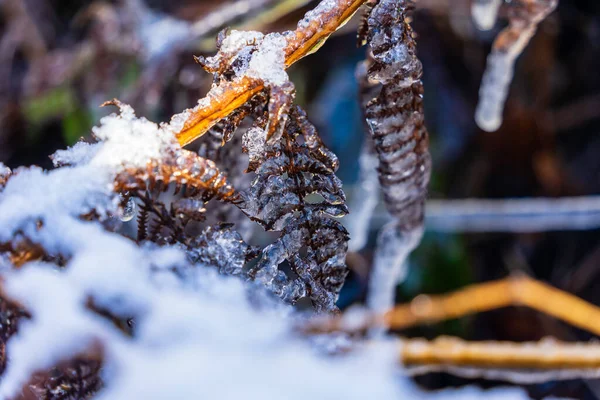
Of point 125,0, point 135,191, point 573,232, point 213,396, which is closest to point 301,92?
point 125,0

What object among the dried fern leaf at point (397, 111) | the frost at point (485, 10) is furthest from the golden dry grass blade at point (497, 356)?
the frost at point (485, 10)

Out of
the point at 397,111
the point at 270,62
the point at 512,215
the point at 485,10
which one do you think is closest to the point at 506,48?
the point at 485,10

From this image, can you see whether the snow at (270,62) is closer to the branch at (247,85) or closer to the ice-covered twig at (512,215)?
the branch at (247,85)

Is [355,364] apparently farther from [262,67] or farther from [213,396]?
[262,67]

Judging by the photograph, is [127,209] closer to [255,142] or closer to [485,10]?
[255,142]

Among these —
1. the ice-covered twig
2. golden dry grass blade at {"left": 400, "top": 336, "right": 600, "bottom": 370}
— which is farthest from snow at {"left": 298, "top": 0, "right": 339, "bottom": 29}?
the ice-covered twig

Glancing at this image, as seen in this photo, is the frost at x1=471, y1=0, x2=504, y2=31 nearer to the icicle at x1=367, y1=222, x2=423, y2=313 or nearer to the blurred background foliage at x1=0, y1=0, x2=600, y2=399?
the icicle at x1=367, y1=222, x2=423, y2=313
